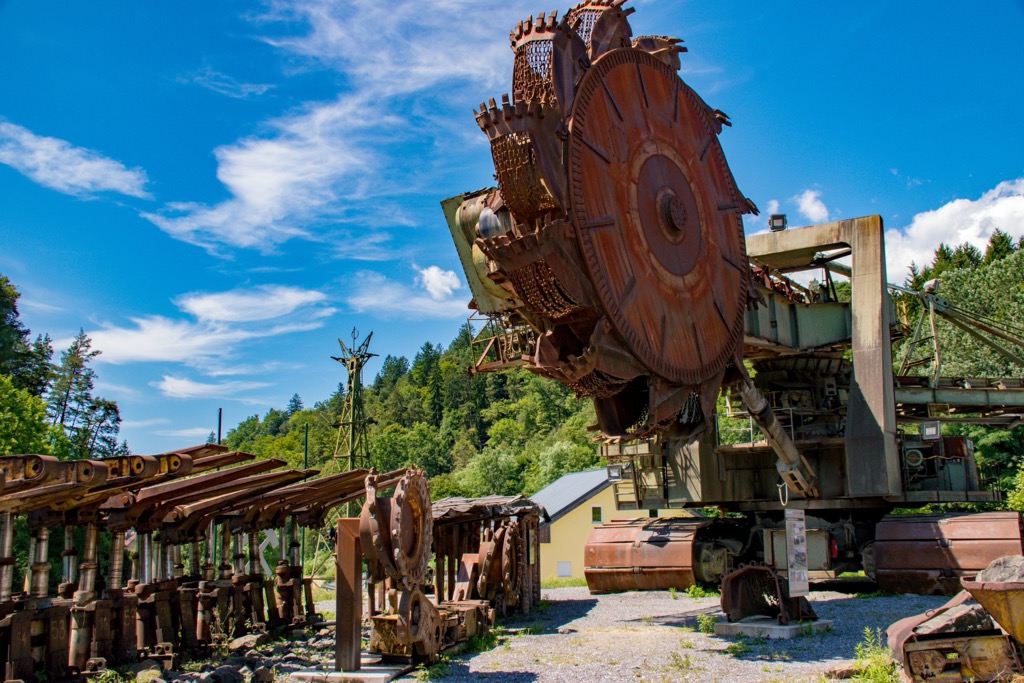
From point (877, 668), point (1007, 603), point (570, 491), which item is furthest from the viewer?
point (570, 491)

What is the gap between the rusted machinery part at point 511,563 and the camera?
15.8m

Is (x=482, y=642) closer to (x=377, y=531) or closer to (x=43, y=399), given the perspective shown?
(x=377, y=531)

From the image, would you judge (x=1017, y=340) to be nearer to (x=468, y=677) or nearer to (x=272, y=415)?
(x=468, y=677)

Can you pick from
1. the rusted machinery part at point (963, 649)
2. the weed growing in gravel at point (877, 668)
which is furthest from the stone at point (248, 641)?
the rusted machinery part at point (963, 649)

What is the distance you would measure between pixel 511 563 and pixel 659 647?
16.3 feet

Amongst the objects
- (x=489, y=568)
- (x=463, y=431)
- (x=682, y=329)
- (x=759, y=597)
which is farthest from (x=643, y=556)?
(x=463, y=431)

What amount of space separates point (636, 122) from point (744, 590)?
22.8 ft

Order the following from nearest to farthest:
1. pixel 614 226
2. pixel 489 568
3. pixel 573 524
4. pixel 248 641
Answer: pixel 614 226, pixel 248 641, pixel 489 568, pixel 573 524

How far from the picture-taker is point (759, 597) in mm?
13328

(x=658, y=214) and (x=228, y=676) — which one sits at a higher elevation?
(x=658, y=214)

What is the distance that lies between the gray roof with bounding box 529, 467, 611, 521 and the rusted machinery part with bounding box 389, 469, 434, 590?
65.7 ft

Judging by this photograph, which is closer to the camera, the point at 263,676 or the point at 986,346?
the point at 263,676

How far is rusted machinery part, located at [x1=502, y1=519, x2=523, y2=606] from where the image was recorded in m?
15.8

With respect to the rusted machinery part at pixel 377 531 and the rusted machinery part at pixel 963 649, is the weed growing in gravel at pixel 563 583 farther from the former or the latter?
the rusted machinery part at pixel 963 649
